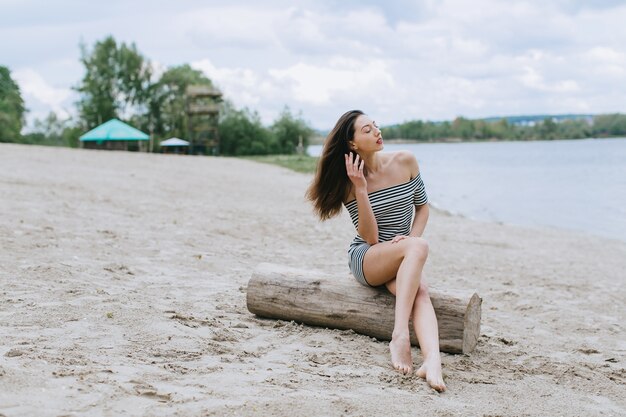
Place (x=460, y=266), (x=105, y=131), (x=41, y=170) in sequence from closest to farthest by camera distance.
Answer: (x=460, y=266) → (x=41, y=170) → (x=105, y=131)

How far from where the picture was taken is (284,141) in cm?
6419

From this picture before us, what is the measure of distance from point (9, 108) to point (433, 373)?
56304 mm

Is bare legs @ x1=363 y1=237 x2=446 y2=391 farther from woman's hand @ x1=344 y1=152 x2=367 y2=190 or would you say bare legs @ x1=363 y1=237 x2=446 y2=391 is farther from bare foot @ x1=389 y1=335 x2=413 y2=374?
woman's hand @ x1=344 y1=152 x2=367 y2=190

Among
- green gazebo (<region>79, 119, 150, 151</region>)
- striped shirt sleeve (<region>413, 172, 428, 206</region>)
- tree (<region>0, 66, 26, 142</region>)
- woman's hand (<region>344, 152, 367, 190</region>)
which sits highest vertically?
tree (<region>0, 66, 26, 142</region>)

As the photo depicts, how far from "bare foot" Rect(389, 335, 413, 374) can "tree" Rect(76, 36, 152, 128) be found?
58.8 meters

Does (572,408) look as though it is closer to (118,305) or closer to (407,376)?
(407,376)

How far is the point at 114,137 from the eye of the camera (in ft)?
147

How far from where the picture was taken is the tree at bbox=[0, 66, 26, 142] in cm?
4656

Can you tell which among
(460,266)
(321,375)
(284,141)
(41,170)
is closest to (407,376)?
(321,375)

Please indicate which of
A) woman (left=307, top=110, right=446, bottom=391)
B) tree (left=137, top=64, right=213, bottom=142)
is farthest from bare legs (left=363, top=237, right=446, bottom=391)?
tree (left=137, top=64, right=213, bottom=142)

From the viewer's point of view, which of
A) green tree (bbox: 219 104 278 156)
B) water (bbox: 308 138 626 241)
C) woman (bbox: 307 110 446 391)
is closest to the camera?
woman (bbox: 307 110 446 391)

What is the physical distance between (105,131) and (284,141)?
21521mm

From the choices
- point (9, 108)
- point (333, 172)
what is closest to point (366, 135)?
point (333, 172)

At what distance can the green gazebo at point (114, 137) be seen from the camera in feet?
147
